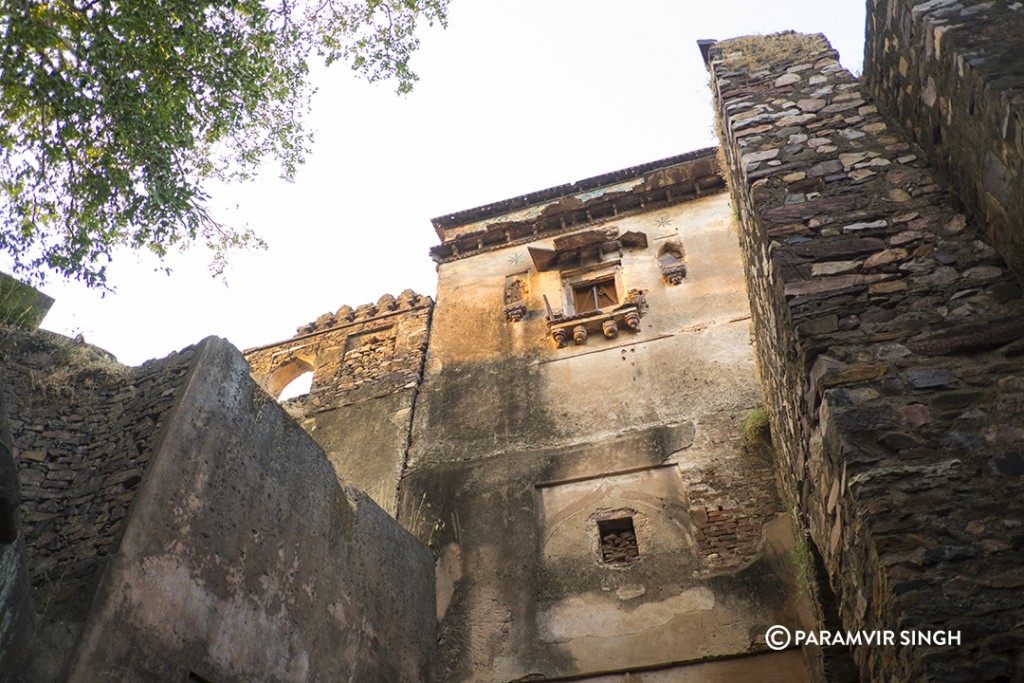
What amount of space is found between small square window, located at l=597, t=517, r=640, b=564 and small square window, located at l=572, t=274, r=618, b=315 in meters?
3.38

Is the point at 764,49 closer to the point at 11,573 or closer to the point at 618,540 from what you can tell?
the point at 618,540

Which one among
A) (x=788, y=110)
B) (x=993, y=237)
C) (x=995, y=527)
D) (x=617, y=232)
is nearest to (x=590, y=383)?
(x=617, y=232)

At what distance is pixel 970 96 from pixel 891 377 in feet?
4.74

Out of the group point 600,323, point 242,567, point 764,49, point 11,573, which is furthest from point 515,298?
point 11,573

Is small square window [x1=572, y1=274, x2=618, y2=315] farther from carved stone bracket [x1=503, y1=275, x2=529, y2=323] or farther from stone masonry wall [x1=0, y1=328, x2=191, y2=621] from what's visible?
stone masonry wall [x1=0, y1=328, x2=191, y2=621]

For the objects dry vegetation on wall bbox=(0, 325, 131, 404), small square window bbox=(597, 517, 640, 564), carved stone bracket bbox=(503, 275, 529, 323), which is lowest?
small square window bbox=(597, 517, 640, 564)

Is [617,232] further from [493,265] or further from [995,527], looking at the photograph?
[995,527]

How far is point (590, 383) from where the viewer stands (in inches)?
356

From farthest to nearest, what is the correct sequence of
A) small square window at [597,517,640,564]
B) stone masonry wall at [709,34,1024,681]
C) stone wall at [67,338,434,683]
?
small square window at [597,517,640,564]
stone wall at [67,338,434,683]
stone masonry wall at [709,34,1024,681]

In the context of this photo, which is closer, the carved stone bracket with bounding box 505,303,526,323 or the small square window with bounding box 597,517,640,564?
the small square window with bounding box 597,517,640,564

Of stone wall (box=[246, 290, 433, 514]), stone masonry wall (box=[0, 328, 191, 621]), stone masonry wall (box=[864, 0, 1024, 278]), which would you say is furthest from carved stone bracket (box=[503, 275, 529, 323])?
stone masonry wall (box=[864, 0, 1024, 278])

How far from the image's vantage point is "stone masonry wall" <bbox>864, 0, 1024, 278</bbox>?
124 inches

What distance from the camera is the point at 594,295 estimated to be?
10.4 metres

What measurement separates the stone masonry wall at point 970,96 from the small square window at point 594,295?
19.3 feet
